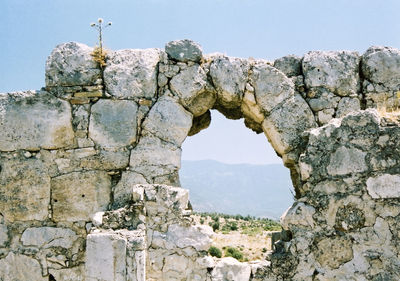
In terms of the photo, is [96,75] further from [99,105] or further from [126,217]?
[126,217]

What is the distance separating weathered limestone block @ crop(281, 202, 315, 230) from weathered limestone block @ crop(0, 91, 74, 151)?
8.96 ft

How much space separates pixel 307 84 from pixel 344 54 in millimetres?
666

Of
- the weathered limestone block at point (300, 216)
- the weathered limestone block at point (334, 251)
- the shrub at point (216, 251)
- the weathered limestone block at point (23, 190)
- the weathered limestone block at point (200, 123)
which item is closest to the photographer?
the weathered limestone block at point (334, 251)

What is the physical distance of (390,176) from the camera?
3.97 meters

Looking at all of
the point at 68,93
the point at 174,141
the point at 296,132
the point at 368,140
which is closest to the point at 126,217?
the point at 174,141

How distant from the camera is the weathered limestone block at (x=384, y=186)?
3947 mm

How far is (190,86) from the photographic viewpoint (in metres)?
4.94

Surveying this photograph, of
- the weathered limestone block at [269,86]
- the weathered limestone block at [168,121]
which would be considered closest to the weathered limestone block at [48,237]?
the weathered limestone block at [168,121]

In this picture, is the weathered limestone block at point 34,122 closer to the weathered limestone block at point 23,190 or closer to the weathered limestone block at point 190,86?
the weathered limestone block at point 23,190

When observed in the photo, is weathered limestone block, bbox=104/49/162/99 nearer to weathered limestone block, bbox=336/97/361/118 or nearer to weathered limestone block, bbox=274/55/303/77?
weathered limestone block, bbox=274/55/303/77

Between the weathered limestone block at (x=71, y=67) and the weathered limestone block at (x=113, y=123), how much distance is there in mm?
370

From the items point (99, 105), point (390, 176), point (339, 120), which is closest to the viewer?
point (390, 176)

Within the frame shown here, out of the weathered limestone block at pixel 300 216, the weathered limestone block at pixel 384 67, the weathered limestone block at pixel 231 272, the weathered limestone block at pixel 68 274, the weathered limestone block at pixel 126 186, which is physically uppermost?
the weathered limestone block at pixel 384 67

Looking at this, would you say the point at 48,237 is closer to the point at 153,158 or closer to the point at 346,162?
the point at 153,158
